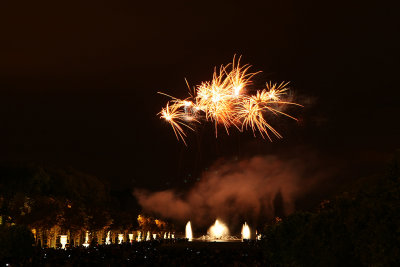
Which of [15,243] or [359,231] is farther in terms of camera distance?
[15,243]

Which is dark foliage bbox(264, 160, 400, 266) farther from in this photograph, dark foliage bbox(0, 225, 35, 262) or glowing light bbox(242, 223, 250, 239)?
glowing light bbox(242, 223, 250, 239)

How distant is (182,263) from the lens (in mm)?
30828

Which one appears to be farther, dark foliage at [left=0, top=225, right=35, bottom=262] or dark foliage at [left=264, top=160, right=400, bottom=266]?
dark foliage at [left=0, top=225, right=35, bottom=262]

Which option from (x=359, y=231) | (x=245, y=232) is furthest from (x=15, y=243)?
(x=245, y=232)

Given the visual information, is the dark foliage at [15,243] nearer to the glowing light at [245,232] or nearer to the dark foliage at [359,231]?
the dark foliage at [359,231]

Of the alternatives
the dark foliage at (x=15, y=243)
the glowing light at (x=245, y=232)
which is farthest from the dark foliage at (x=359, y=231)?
the glowing light at (x=245, y=232)

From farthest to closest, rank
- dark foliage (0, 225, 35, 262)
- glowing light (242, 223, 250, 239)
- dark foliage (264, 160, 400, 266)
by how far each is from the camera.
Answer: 1. glowing light (242, 223, 250, 239)
2. dark foliage (0, 225, 35, 262)
3. dark foliage (264, 160, 400, 266)

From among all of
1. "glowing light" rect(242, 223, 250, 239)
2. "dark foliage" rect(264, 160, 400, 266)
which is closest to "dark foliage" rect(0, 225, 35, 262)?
"dark foliage" rect(264, 160, 400, 266)

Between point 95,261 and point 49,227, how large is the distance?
34.7 meters

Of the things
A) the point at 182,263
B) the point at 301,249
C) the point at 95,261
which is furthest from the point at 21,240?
the point at 301,249

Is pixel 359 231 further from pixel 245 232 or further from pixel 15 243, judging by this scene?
pixel 245 232

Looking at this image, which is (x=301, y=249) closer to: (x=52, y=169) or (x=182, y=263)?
(x=182, y=263)

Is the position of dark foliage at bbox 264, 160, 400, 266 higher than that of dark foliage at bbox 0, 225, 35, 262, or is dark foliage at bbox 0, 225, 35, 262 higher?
dark foliage at bbox 0, 225, 35, 262

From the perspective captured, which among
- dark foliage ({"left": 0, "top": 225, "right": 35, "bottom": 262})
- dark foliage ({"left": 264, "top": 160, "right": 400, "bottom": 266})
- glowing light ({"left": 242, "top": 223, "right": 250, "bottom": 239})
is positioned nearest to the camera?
dark foliage ({"left": 264, "top": 160, "right": 400, "bottom": 266})
